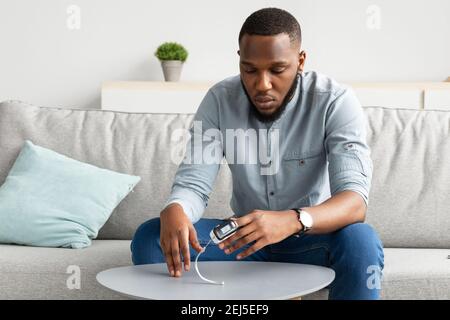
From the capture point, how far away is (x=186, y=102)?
4.22 metres

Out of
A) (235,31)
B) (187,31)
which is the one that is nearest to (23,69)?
(187,31)

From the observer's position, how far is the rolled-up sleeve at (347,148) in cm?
181

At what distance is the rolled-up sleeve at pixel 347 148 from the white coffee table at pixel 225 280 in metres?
0.23

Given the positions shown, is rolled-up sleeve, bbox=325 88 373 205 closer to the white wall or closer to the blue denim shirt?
the blue denim shirt

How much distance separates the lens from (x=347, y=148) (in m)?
1.85

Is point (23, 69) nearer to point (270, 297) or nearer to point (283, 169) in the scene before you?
point (283, 169)

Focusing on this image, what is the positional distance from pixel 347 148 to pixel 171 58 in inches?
108

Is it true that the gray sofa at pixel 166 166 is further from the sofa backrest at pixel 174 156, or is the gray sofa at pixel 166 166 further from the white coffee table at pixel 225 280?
the white coffee table at pixel 225 280

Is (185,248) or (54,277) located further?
(54,277)

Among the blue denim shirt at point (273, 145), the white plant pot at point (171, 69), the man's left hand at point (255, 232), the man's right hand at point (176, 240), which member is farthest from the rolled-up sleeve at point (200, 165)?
the white plant pot at point (171, 69)

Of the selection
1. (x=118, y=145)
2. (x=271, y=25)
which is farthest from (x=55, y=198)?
(x=271, y=25)

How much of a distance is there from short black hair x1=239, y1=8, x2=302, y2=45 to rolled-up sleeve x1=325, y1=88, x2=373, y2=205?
0.69 ft

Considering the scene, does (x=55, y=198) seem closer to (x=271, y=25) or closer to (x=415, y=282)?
(x=271, y=25)

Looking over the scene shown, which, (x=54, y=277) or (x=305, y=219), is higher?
(x=305, y=219)
